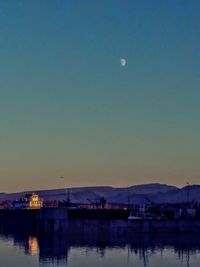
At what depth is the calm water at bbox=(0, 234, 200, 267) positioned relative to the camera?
56.8 metres

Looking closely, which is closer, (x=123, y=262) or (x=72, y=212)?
(x=123, y=262)

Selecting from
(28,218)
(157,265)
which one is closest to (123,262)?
(157,265)

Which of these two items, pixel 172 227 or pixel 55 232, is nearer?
pixel 55 232

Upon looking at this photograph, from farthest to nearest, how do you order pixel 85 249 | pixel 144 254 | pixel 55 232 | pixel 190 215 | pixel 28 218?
pixel 28 218, pixel 190 215, pixel 55 232, pixel 85 249, pixel 144 254

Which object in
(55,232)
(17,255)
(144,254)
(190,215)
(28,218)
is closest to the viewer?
(17,255)

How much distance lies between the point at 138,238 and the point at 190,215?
29.5 m

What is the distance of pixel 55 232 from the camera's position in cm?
8994

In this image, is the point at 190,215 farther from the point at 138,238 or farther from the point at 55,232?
the point at 55,232

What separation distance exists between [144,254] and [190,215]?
5387cm

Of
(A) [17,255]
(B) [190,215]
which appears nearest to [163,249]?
(A) [17,255]

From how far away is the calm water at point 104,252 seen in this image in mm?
56750

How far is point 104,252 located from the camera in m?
67.4

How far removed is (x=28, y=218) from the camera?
129 meters

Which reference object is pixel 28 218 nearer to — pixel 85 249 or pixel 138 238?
pixel 138 238
